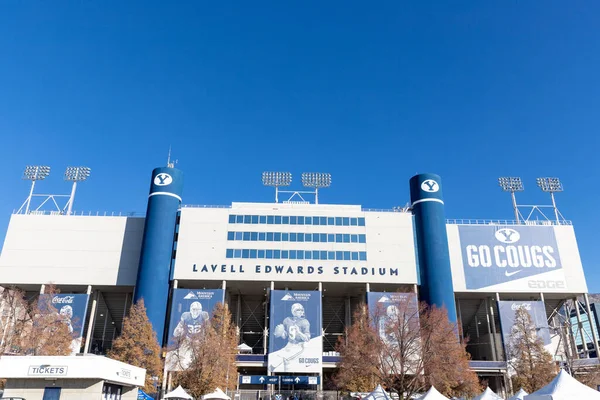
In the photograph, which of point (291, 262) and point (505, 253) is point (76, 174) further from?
point (505, 253)

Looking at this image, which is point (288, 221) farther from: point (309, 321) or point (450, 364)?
point (450, 364)

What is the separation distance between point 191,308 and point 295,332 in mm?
12472

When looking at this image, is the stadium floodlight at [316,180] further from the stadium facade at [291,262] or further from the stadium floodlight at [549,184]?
the stadium floodlight at [549,184]

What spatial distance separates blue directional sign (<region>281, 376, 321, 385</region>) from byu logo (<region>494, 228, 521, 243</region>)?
3051 centimetres

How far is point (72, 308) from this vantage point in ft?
188

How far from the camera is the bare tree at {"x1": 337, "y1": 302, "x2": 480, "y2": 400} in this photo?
132ft

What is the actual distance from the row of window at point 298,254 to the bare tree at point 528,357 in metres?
19.9

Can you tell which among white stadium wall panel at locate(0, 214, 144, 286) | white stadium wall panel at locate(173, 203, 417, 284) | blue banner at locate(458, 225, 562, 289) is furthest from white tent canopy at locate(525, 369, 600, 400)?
white stadium wall panel at locate(0, 214, 144, 286)

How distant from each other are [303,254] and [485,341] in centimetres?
2925

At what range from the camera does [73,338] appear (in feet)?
177


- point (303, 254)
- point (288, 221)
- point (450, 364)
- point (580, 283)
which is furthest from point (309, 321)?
point (580, 283)

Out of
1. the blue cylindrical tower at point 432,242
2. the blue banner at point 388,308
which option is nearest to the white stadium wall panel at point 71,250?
the blue banner at point 388,308

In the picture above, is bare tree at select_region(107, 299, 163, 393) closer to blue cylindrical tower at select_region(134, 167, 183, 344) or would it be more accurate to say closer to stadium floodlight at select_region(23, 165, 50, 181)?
blue cylindrical tower at select_region(134, 167, 183, 344)

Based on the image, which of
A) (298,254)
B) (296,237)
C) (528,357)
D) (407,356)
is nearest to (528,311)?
(528,357)
